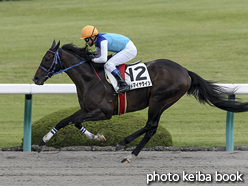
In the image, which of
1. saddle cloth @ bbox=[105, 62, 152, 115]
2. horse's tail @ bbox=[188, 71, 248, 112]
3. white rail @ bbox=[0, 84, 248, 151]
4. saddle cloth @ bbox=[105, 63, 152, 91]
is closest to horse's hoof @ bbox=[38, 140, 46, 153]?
white rail @ bbox=[0, 84, 248, 151]

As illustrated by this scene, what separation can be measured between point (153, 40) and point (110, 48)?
11689 mm

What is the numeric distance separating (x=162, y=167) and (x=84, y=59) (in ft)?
5.86

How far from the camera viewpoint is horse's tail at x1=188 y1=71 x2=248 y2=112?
5.50 metres

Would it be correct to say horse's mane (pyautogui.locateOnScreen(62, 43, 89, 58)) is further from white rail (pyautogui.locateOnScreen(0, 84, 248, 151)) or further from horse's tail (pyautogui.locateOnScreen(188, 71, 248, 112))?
horse's tail (pyautogui.locateOnScreen(188, 71, 248, 112))

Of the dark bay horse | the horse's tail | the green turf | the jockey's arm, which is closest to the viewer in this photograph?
the jockey's arm

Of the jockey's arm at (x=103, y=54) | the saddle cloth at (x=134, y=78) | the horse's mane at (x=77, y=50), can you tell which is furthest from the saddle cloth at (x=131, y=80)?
the horse's mane at (x=77, y=50)

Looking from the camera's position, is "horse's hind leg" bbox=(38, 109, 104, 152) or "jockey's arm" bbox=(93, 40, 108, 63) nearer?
"jockey's arm" bbox=(93, 40, 108, 63)

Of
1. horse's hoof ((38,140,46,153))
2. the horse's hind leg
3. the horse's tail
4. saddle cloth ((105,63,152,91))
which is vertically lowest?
horse's hoof ((38,140,46,153))

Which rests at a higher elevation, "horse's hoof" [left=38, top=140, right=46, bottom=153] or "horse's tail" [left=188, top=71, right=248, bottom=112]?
"horse's tail" [left=188, top=71, right=248, bottom=112]

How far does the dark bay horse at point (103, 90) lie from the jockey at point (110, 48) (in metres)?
0.17

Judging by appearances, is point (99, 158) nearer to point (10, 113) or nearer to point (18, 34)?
point (10, 113)

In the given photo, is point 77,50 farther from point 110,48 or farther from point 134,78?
point 134,78

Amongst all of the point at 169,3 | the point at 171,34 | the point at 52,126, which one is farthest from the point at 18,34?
the point at 52,126

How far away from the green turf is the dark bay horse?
1.62m
